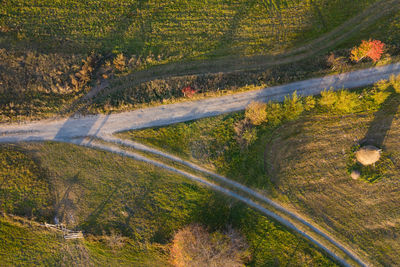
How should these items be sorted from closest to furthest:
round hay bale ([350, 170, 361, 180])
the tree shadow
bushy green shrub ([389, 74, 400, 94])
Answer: bushy green shrub ([389, 74, 400, 94]) → round hay bale ([350, 170, 361, 180]) → the tree shadow

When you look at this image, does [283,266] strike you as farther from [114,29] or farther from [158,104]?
[114,29]

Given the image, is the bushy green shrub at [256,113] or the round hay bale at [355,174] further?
the round hay bale at [355,174]

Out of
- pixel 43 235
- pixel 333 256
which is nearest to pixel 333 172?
pixel 333 256

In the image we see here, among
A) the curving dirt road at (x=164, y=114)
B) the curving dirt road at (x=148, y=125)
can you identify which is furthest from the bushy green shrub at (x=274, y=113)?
the curving dirt road at (x=148, y=125)

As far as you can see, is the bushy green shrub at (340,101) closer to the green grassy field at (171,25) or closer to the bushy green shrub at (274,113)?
the bushy green shrub at (274,113)

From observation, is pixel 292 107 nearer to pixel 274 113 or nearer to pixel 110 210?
pixel 274 113

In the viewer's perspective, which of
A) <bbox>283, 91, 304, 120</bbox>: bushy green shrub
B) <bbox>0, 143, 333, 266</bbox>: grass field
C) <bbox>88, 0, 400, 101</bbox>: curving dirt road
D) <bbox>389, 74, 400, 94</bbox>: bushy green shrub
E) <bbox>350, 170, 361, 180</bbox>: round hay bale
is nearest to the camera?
<bbox>283, 91, 304, 120</bbox>: bushy green shrub

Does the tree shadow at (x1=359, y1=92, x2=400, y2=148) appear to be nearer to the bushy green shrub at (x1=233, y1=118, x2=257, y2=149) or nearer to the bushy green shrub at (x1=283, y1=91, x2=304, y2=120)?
the bushy green shrub at (x1=283, y1=91, x2=304, y2=120)

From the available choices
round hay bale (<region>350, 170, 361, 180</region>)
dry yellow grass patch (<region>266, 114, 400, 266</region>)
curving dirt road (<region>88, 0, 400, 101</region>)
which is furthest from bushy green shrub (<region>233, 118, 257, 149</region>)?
round hay bale (<region>350, 170, 361, 180</region>)
